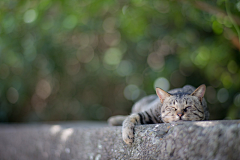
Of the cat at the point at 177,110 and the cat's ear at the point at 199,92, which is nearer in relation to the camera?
the cat at the point at 177,110

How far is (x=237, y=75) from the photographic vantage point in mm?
3076

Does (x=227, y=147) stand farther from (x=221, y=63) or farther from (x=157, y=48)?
(x=157, y=48)

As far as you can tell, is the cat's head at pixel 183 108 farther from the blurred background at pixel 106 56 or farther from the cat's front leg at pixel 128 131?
the blurred background at pixel 106 56

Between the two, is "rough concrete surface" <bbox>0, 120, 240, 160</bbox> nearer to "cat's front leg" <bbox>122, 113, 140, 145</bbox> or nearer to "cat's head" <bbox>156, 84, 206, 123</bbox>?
"cat's front leg" <bbox>122, 113, 140, 145</bbox>

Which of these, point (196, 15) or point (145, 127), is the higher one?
point (196, 15)

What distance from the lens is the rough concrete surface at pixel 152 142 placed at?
1234mm

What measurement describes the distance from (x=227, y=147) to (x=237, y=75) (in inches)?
85.4

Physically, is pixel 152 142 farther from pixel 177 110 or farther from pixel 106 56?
pixel 106 56

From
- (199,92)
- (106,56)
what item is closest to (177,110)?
(199,92)

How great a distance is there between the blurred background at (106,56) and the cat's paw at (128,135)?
1454 millimetres

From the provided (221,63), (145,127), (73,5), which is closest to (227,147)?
(145,127)

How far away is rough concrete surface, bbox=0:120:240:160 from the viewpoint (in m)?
1.23

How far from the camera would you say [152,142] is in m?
1.50

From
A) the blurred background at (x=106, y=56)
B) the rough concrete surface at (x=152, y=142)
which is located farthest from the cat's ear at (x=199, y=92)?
the blurred background at (x=106, y=56)
